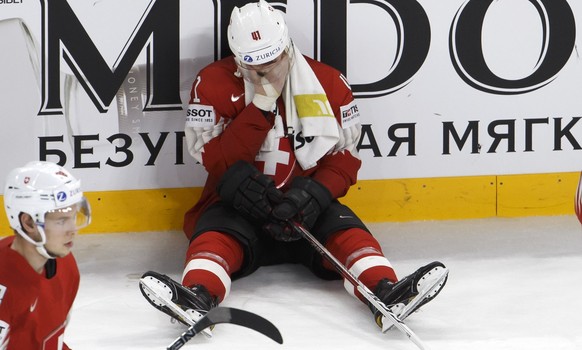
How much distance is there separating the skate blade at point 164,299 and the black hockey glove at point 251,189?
1.68 feet

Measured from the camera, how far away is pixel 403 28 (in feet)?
15.5

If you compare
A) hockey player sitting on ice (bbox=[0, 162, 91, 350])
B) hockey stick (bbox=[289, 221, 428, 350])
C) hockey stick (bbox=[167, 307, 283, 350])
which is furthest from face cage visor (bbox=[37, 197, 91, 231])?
hockey stick (bbox=[289, 221, 428, 350])

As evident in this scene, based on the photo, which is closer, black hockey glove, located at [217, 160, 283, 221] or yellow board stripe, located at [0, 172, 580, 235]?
black hockey glove, located at [217, 160, 283, 221]

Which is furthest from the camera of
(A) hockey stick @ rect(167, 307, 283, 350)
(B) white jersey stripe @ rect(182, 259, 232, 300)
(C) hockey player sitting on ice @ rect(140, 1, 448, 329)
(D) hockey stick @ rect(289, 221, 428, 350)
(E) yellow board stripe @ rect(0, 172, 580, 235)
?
(E) yellow board stripe @ rect(0, 172, 580, 235)

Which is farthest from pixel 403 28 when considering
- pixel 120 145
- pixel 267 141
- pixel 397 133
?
pixel 120 145

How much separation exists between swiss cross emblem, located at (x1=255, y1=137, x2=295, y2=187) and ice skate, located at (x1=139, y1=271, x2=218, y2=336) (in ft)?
2.23

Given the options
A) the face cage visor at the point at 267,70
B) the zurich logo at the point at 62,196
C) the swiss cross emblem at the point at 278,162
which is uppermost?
the zurich logo at the point at 62,196

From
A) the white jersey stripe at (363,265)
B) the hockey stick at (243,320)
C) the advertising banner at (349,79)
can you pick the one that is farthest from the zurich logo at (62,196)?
the advertising banner at (349,79)

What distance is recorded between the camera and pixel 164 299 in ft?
12.0

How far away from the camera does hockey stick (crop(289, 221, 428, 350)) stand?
3.60m

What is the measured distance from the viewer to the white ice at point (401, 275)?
12.1 ft

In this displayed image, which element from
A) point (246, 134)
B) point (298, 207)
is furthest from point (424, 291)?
point (246, 134)

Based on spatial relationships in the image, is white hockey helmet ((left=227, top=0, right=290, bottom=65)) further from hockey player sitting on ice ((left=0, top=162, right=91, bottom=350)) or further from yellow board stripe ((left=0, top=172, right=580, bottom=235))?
hockey player sitting on ice ((left=0, top=162, right=91, bottom=350))

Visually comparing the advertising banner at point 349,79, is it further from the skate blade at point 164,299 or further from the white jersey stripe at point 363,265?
the skate blade at point 164,299
